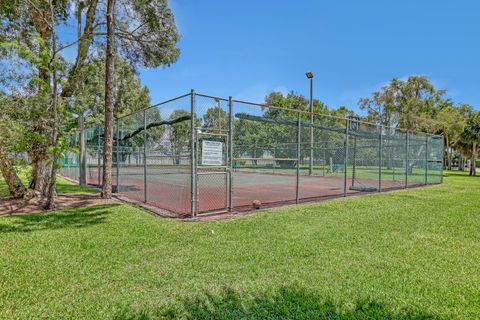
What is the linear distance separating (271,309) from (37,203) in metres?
7.16

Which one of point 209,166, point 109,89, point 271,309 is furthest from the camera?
point 109,89

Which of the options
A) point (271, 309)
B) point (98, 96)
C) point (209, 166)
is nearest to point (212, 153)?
point (209, 166)

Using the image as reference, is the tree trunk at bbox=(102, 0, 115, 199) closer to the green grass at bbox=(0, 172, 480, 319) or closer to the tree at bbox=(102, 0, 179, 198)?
the tree at bbox=(102, 0, 179, 198)

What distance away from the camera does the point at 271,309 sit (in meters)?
2.51

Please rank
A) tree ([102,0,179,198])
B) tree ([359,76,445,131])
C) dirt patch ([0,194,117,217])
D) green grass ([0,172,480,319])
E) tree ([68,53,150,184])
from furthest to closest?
tree ([359,76,445,131]) < tree ([102,0,179,198]) < tree ([68,53,150,184]) < dirt patch ([0,194,117,217]) < green grass ([0,172,480,319])

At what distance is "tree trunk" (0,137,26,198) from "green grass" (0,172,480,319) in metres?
1.97

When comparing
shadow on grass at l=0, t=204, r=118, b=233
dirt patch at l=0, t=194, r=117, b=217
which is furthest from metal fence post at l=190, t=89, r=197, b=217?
dirt patch at l=0, t=194, r=117, b=217

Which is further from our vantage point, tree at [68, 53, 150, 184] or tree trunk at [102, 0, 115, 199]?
tree at [68, 53, 150, 184]

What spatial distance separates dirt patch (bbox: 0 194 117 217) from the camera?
651 centimetres

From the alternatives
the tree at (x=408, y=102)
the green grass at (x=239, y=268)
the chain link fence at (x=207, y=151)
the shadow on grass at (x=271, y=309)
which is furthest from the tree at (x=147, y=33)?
the tree at (x=408, y=102)

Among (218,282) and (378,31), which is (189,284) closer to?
(218,282)

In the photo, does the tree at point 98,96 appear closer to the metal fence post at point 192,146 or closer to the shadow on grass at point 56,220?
the metal fence post at point 192,146

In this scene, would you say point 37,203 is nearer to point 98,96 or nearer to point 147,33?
point 147,33

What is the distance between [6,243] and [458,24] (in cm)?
1916
